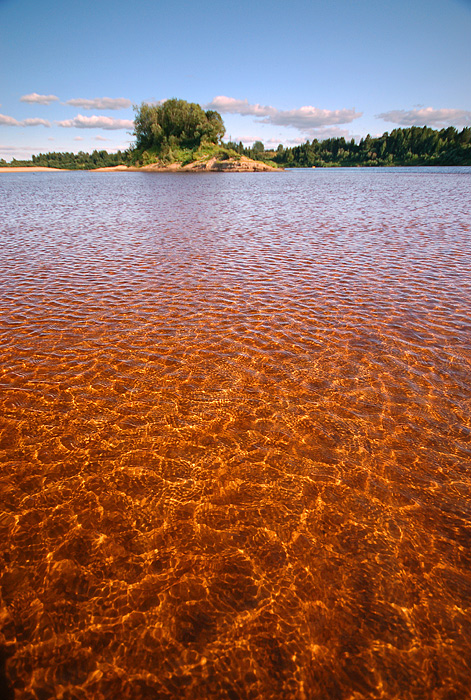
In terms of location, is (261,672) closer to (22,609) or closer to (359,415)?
(22,609)

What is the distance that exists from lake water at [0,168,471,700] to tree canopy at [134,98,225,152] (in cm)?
15232

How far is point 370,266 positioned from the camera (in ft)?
57.4

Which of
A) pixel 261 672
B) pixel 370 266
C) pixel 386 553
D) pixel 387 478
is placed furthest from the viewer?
pixel 370 266

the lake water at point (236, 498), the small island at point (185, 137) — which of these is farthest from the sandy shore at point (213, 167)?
the lake water at point (236, 498)

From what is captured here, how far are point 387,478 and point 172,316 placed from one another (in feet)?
28.1

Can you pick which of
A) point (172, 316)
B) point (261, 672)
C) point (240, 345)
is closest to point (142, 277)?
point (172, 316)

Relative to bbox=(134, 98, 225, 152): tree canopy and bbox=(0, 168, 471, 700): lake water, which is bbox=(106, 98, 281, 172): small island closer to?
bbox=(134, 98, 225, 152): tree canopy

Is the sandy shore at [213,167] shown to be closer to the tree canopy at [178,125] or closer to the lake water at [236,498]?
the tree canopy at [178,125]

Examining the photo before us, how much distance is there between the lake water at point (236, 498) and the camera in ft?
12.5

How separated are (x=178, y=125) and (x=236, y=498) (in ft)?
549

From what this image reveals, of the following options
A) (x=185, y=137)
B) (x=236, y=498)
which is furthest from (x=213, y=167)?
(x=236, y=498)

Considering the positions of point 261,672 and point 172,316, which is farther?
point 172,316

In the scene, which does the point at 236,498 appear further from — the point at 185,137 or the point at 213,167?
the point at 185,137

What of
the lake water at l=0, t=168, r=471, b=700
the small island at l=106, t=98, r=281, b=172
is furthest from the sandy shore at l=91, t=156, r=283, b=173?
the lake water at l=0, t=168, r=471, b=700
